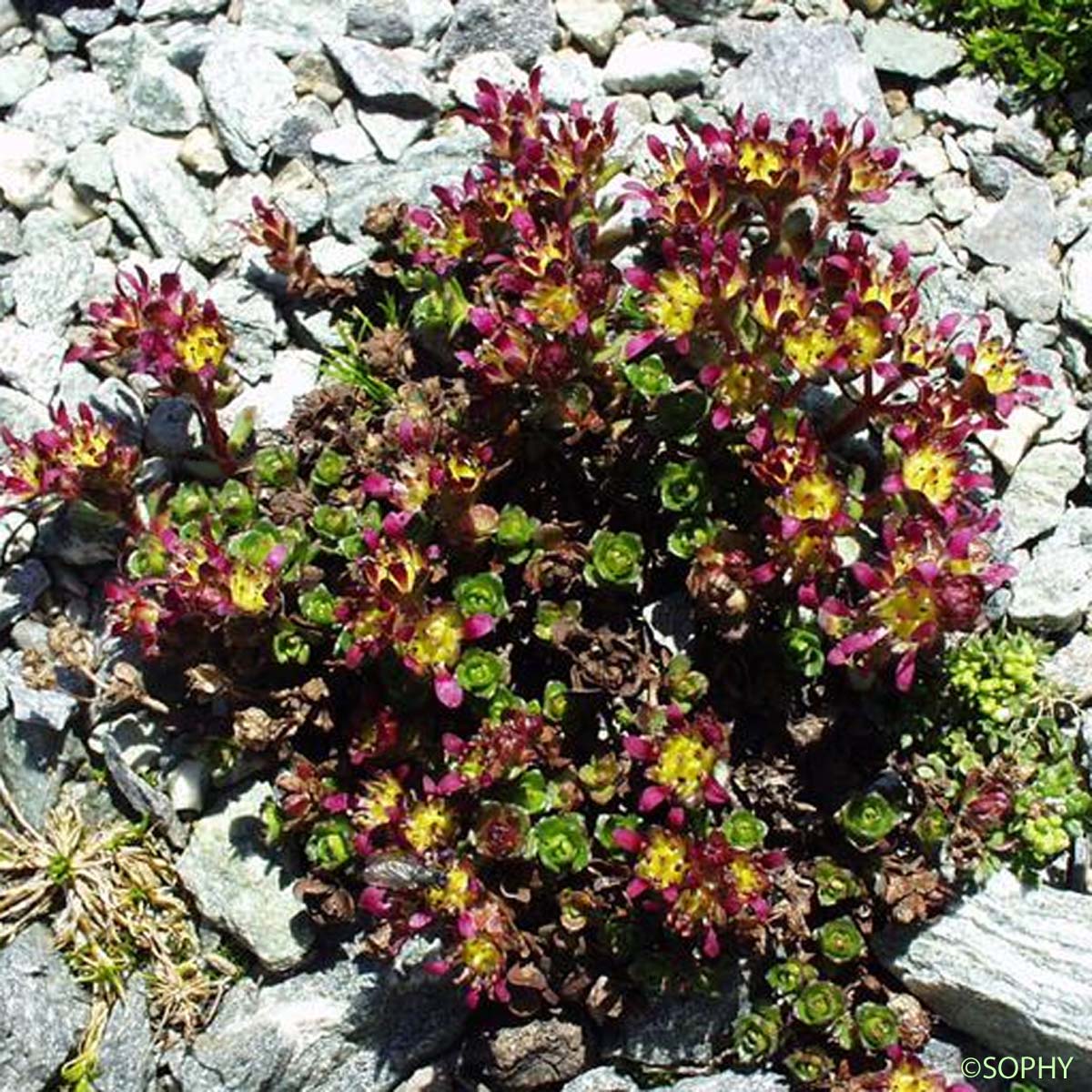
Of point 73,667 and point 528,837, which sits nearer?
point 528,837

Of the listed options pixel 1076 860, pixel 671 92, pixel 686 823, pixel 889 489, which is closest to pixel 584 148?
pixel 671 92

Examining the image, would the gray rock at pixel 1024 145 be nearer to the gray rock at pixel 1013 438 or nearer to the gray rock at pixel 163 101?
the gray rock at pixel 1013 438

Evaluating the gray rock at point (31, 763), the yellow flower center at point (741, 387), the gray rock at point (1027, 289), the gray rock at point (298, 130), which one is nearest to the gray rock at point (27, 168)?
the gray rock at point (298, 130)

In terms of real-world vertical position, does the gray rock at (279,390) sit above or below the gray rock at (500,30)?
below

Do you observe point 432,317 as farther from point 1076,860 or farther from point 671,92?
point 1076,860

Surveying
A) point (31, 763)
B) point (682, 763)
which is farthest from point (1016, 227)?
point (31, 763)
